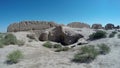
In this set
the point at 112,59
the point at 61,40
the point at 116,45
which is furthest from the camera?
the point at 61,40

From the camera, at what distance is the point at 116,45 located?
11680mm

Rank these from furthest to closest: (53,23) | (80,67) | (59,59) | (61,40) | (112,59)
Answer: (53,23) < (61,40) < (59,59) < (112,59) < (80,67)

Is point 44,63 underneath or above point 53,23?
underneath

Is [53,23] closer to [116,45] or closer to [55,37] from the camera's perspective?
[55,37]

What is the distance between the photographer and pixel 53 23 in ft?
102

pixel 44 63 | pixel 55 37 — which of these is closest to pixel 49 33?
pixel 55 37

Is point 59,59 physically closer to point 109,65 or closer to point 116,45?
point 109,65

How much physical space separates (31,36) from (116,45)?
1452 cm

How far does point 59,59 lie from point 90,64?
190 centimetres

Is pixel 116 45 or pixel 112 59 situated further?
pixel 116 45

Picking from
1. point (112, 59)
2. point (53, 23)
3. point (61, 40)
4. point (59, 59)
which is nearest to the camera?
point (112, 59)

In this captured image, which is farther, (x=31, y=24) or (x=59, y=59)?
(x=31, y=24)

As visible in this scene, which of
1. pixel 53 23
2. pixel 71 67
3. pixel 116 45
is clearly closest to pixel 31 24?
pixel 53 23

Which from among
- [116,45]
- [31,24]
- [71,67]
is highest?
[31,24]
